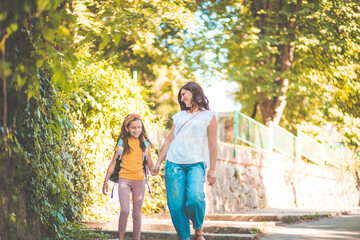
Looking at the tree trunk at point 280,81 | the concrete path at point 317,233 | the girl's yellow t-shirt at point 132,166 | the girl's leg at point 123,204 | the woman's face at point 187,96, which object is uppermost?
the tree trunk at point 280,81

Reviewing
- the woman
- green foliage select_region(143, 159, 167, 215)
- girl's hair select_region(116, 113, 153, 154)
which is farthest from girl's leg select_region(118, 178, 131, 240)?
green foliage select_region(143, 159, 167, 215)

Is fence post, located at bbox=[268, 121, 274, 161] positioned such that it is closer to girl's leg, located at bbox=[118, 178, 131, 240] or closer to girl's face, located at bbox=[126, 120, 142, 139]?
girl's face, located at bbox=[126, 120, 142, 139]

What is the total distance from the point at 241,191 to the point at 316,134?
7654 mm

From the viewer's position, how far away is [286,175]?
54.4 feet

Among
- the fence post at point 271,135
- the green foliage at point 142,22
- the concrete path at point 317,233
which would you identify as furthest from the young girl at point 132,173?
the fence post at point 271,135

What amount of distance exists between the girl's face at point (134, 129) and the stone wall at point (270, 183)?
5.59 metres

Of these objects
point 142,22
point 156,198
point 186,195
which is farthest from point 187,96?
point 142,22

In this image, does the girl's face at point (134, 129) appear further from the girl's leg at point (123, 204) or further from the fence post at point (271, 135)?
the fence post at point (271, 135)

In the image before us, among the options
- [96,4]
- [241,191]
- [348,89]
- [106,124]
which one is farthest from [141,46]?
[348,89]

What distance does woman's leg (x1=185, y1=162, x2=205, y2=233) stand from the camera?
486cm

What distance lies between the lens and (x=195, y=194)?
4.86 m

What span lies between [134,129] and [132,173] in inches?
20.7

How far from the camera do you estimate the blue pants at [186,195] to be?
4867 millimetres

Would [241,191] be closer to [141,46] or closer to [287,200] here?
[287,200]
